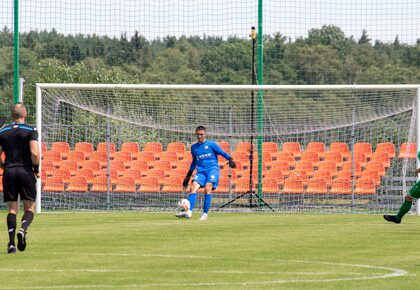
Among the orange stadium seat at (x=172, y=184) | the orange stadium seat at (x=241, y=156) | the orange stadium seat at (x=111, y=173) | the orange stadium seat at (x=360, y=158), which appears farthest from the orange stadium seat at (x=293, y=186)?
the orange stadium seat at (x=111, y=173)

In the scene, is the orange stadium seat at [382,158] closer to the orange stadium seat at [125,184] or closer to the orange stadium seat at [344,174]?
the orange stadium seat at [344,174]

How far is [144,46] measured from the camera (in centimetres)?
3909

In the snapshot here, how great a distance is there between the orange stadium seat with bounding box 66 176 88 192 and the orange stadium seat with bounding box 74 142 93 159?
2.79ft

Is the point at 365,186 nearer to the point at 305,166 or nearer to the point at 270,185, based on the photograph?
the point at 305,166

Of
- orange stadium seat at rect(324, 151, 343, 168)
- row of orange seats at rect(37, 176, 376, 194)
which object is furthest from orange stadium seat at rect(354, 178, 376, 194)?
orange stadium seat at rect(324, 151, 343, 168)

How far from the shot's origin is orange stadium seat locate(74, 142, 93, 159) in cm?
2931

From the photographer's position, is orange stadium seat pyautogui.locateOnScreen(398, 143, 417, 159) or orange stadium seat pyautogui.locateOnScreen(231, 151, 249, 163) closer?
orange stadium seat pyautogui.locateOnScreen(398, 143, 417, 159)

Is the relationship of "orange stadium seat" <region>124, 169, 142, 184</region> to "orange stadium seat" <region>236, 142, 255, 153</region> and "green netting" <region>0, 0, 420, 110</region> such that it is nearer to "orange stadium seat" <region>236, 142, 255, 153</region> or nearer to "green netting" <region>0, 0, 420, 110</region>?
"orange stadium seat" <region>236, 142, 255, 153</region>

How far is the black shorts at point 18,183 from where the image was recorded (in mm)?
14812

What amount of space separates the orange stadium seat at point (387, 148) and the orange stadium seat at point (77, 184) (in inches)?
319

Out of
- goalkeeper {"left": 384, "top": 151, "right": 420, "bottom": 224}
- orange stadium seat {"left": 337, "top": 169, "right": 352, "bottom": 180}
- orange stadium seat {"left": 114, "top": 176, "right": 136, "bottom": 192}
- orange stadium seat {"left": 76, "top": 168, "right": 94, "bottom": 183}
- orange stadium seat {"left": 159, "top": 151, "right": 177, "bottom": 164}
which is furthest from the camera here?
orange stadium seat {"left": 159, "top": 151, "right": 177, "bottom": 164}

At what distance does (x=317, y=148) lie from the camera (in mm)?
28734

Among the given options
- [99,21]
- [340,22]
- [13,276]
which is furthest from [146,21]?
[13,276]

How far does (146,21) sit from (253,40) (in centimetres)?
361
